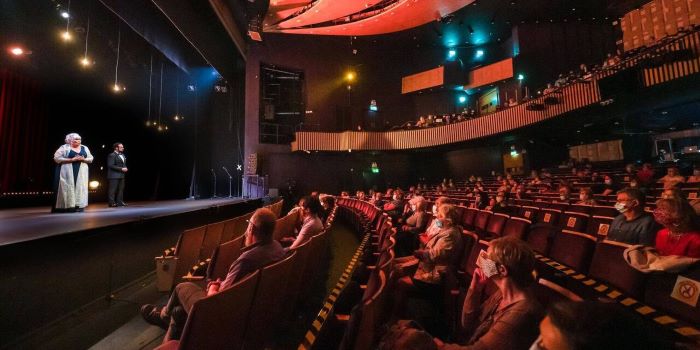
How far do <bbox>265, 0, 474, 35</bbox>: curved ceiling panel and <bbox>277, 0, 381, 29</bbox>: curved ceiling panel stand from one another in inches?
13.7

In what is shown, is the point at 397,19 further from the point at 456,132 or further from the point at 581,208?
the point at 581,208

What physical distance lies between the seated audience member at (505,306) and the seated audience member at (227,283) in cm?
115

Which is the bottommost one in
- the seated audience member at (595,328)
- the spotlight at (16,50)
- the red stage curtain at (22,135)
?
the seated audience member at (595,328)

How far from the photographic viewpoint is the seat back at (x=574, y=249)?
2.18 m

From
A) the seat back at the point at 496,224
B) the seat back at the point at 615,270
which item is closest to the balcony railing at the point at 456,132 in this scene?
the seat back at the point at 496,224

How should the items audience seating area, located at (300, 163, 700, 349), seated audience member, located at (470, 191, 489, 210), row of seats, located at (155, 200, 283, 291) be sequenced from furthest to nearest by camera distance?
1. seated audience member, located at (470, 191, 489, 210)
2. row of seats, located at (155, 200, 283, 291)
3. audience seating area, located at (300, 163, 700, 349)

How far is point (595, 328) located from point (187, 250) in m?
2.96

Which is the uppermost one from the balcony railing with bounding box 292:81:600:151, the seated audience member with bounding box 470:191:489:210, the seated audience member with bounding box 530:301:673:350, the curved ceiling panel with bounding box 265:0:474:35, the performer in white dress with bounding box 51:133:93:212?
the curved ceiling panel with bounding box 265:0:474:35

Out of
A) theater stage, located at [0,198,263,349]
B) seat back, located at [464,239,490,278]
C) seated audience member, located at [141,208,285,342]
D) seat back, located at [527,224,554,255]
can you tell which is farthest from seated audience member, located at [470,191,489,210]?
theater stage, located at [0,198,263,349]

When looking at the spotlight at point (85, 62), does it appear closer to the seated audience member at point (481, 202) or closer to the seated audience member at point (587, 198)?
the seated audience member at point (481, 202)

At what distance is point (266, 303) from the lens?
1.62 metres

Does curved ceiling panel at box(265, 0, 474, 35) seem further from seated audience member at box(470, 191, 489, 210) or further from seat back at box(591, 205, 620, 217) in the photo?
seat back at box(591, 205, 620, 217)

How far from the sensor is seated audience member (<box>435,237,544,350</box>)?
3.74 feet

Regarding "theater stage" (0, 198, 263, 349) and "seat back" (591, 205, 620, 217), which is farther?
"seat back" (591, 205, 620, 217)
